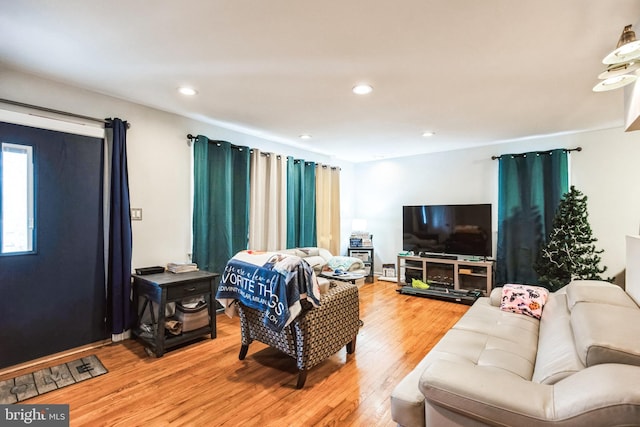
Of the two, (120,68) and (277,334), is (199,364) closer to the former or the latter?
(277,334)

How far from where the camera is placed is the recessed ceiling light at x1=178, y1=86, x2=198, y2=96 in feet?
8.85

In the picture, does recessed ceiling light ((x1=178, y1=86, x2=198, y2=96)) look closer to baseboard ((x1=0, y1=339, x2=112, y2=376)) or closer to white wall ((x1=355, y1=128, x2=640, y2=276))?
baseboard ((x1=0, y1=339, x2=112, y2=376))

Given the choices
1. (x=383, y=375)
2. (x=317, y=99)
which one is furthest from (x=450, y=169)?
(x=383, y=375)

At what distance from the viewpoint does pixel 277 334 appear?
2.29 metres

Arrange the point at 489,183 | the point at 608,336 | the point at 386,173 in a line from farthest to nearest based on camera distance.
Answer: the point at 386,173, the point at 489,183, the point at 608,336

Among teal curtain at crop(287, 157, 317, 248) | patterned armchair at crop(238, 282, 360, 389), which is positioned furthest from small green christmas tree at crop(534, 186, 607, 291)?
teal curtain at crop(287, 157, 317, 248)

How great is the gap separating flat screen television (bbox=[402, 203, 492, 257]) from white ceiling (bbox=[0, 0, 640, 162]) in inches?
65.4

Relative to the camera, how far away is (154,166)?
3.25 metres

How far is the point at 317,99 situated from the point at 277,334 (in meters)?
2.19

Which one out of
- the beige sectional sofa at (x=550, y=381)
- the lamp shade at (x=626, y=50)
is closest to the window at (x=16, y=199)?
the beige sectional sofa at (x=550, y=381)

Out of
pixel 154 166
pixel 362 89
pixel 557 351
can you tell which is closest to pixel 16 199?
pixel 154 166

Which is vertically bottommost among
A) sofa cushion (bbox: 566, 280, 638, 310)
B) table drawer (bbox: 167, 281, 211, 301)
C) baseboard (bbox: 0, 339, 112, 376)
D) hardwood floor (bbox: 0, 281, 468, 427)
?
hardwood floor (bbox: 0, 281, 468, 427)

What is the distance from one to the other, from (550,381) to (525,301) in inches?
61.8

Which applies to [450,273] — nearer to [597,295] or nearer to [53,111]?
[597,295]
